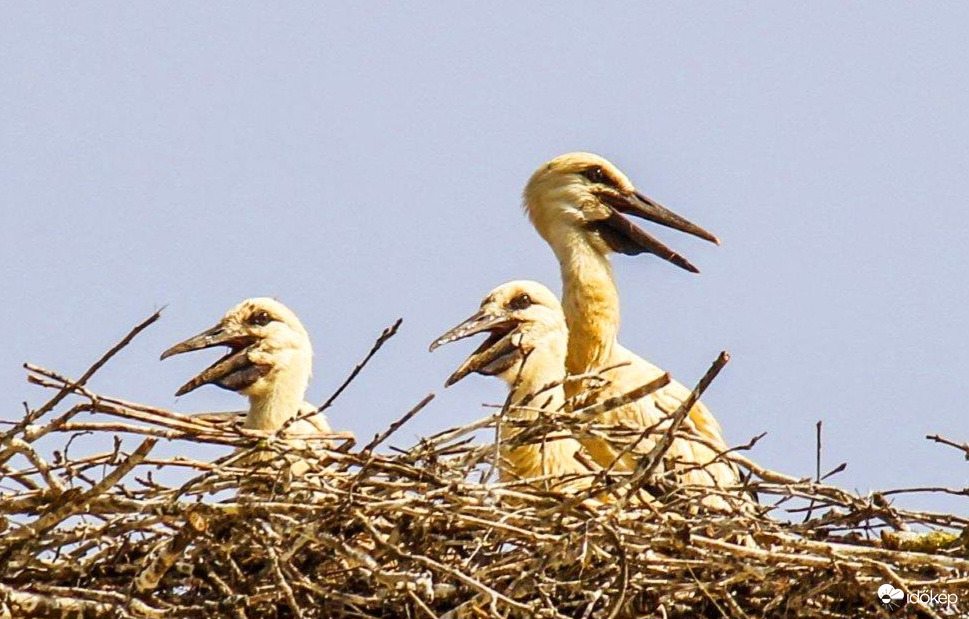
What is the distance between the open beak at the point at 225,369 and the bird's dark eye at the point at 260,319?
0.07m

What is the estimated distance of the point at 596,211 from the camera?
27.8 ft

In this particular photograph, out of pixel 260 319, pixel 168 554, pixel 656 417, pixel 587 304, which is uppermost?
pixel 587 304

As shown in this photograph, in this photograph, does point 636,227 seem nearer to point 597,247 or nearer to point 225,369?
point 597,247

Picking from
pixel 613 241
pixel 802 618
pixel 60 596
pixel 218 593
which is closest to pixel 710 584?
pixel 802 618

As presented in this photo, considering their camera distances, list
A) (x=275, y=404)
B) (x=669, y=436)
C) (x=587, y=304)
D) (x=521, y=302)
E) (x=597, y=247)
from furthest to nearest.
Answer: (x=597, y=247)
(x=587, y=304)
(x=521, y=302)
(x=275, y=404)
(x=669, y=436)

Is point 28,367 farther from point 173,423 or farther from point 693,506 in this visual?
point 693,506

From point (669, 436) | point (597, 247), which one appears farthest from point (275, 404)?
point (669, 436)

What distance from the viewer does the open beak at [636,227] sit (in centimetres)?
842

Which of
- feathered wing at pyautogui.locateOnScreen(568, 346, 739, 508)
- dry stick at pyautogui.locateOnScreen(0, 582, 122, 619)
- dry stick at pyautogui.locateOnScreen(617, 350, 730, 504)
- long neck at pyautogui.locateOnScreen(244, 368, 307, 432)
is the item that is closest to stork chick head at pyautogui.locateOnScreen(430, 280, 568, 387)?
feathered wing at pyautogui.locateOnScreen(568, 346, 739, 508)

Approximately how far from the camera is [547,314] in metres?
7.52

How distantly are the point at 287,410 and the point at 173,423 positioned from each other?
1.66 meters

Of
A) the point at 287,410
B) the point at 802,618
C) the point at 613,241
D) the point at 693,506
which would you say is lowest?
the point at 802,618

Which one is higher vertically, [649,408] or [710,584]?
[649,408]

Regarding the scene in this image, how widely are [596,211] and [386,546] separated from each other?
3181 millimetres
